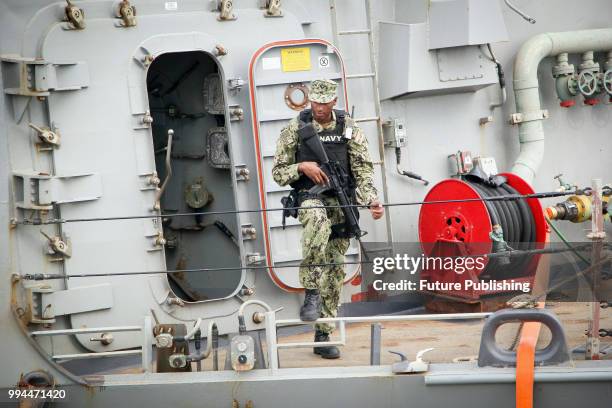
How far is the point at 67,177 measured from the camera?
670 centimetres

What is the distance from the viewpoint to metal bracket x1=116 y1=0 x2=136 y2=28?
6914 millimetres

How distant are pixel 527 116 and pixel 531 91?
7.2 inches

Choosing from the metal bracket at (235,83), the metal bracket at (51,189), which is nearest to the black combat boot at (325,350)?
the metal bracket at (51,189)

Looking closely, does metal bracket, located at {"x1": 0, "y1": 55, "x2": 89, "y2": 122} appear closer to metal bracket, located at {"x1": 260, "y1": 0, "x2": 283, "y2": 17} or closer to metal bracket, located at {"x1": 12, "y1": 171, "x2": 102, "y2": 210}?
metal bracket, located at {"x1": 12, "y1": 171, "x2": 102, "y2": 210}

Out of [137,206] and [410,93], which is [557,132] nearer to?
[410,93]

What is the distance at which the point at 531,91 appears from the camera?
26.5 feet

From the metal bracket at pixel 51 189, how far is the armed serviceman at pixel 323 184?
1.14 m

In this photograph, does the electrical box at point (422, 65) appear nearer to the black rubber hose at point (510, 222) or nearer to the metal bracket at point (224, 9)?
the black rubber hose at point (510, 222)

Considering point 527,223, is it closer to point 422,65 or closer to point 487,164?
point 487,164

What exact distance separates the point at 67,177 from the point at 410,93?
2420 mm

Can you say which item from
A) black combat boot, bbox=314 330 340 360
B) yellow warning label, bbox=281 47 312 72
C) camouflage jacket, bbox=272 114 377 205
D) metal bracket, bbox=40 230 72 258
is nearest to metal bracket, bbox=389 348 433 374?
black combat boot, bbox=314 330 340 360

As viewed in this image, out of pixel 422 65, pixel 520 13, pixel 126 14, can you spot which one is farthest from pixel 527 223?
pixel 126 14

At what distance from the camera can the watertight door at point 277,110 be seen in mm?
7176

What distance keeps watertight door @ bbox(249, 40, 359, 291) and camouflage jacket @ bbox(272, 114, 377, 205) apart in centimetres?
68
